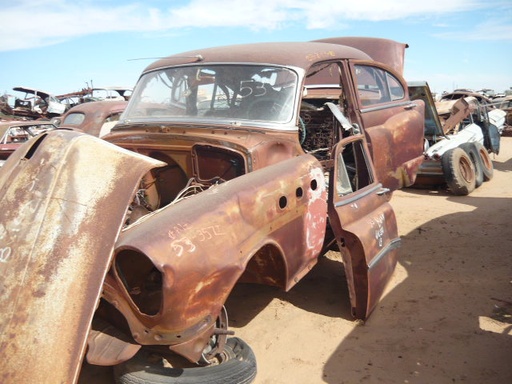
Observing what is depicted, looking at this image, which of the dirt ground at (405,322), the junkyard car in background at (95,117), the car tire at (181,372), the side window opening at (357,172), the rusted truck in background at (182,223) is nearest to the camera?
the rusted truck in background at (182,223)

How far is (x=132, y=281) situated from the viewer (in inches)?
105

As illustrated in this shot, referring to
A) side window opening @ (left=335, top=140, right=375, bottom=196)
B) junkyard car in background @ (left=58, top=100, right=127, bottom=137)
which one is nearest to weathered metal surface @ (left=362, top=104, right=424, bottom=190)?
side window opening @ (left=335, top=140, right=375, bottom=196)

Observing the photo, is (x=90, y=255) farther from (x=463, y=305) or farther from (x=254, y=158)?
(x=463, y=305)

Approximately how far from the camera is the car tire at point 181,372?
2555mm

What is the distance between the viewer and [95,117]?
366 inches

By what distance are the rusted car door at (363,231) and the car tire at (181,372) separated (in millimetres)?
1047

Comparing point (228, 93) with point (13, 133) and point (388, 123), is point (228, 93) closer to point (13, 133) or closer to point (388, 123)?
point (388, 123)

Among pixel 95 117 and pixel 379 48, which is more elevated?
pixel 379 48

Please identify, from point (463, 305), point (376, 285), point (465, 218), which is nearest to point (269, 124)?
point (376, 285)

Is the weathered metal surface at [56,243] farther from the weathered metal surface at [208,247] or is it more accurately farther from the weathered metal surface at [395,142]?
the weathered metal surface at [395,142]

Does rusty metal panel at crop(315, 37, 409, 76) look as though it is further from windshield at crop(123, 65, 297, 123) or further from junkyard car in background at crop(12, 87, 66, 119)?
junkyard car in background at crop(12, 87, 66, 119)

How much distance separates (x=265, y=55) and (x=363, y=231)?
1792 mm

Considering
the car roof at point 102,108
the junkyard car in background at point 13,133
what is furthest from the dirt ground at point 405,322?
the junkyard car in background at point 13,133

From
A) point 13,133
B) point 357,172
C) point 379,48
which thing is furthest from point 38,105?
point 357,172
